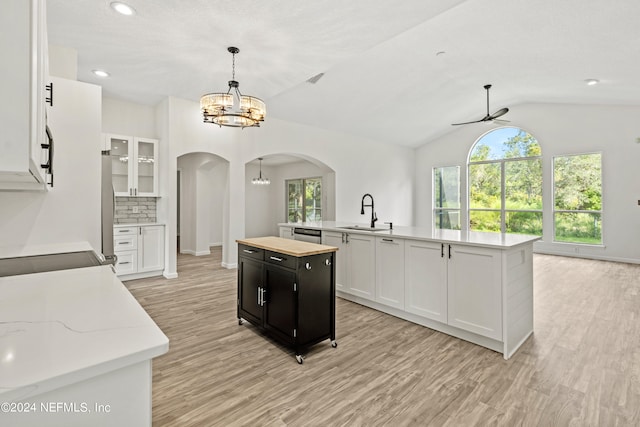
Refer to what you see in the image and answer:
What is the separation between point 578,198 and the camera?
6961 millimetres

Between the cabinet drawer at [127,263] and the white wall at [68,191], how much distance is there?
7.26 ft

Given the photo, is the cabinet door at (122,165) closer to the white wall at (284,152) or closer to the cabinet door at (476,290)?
the white wall at (284,152)

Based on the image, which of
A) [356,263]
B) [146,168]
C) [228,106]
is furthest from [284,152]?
[356,263]

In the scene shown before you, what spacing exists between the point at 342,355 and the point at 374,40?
3172mm

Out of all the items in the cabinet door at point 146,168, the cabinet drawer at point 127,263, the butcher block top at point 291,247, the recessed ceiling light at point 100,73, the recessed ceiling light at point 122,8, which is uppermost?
the recessed ceiling light at point 100,73

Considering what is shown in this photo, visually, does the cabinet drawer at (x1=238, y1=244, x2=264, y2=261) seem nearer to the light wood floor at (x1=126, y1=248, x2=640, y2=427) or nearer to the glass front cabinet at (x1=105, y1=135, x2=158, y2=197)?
the light wood floor at (x1=126, y1=248, x2=640, y2=427)

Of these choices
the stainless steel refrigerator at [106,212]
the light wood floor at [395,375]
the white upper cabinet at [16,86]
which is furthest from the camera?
the stainless steel refrigerator at [106,212]

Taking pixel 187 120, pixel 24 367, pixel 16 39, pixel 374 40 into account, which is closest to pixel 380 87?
pixel 374 40

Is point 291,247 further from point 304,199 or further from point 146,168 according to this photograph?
point 304,199

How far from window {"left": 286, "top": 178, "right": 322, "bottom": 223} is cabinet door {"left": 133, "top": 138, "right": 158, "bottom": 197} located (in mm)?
4746

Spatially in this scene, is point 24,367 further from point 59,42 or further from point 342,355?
point 59,42

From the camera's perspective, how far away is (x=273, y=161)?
9.48m

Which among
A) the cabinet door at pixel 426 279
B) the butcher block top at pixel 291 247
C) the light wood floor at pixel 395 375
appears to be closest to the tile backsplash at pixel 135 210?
the light wood floor at pixel 395 375

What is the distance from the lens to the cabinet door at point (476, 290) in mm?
2543
